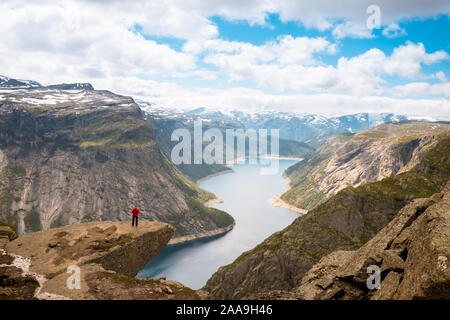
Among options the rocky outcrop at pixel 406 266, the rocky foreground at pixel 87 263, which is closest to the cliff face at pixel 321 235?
the rocky foreground at pixel 87 263

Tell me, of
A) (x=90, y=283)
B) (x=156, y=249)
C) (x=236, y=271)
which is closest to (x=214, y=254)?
(x=236, y=271)

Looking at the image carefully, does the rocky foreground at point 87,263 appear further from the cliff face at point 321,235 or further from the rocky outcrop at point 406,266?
the cliff face at point 321,235

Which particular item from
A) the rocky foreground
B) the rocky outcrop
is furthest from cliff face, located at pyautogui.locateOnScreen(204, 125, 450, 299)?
the rocky outcrop

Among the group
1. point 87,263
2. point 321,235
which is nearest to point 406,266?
point 87,263

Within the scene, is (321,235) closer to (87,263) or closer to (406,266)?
(406,266)

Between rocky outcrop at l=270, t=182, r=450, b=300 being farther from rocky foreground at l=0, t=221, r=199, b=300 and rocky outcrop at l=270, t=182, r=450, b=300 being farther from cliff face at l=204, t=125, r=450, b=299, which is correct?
cliff face at l=204, t=125, r=450, b=299

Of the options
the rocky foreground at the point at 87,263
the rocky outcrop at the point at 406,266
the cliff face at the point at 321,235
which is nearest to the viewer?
the rocky outcrop at the point at 406,266
